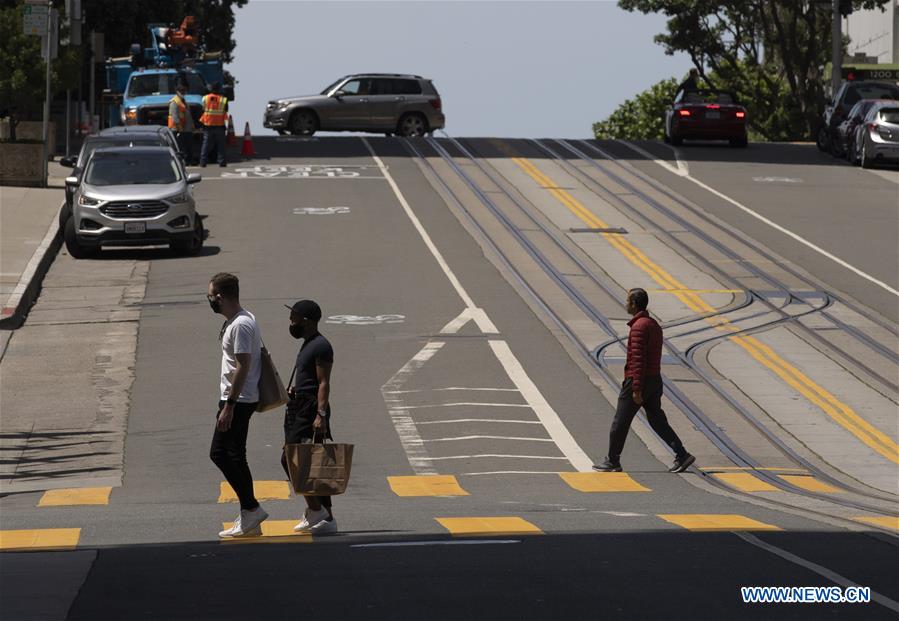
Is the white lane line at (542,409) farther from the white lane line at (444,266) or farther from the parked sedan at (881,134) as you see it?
the parked sedan at (881,134)

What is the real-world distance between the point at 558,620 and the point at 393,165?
3295 cm

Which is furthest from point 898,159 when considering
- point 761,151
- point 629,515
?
point 629,515

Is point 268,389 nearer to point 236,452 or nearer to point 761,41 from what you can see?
point 236,452

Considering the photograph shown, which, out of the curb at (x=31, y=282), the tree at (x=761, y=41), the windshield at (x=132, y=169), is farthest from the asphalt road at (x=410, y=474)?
the tree at (x=761, y=41)

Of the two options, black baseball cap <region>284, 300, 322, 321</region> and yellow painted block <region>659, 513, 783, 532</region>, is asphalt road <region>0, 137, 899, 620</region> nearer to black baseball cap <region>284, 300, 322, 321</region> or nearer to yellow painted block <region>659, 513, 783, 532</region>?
yellow painted block <region>659, 513, 783, 532</region>

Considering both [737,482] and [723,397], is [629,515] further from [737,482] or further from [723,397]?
[723,397]

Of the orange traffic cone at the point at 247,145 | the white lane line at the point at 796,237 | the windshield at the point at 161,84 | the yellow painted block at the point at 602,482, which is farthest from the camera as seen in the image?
the orange traffic cone at the point at 247,145

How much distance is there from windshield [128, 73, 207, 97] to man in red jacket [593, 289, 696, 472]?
26.2 meters

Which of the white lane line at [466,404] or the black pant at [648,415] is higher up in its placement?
the black pant at [648,415]

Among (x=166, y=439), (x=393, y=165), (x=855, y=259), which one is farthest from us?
(x=393, y=165)

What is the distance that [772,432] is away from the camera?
17.8m

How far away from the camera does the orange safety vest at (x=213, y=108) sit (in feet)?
124

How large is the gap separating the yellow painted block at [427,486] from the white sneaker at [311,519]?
2.80 m
